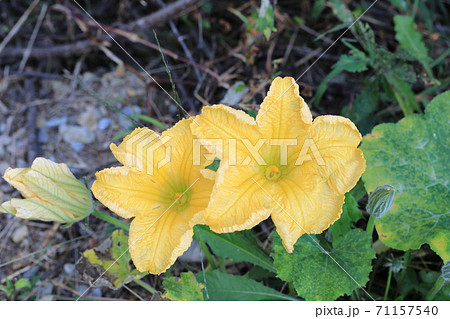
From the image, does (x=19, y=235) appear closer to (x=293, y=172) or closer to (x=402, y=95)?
(x=293, y=172)

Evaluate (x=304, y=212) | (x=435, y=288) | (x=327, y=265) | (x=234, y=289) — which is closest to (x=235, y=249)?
(x=234, y=289)

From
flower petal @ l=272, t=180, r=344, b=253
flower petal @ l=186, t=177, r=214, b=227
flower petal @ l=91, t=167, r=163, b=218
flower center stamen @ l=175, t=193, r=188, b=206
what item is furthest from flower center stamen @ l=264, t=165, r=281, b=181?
flower petal @ l=91, t=167, r=163, b=218

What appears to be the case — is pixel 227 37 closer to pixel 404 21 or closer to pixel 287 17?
pixel 287 17

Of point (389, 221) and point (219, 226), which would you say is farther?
point (389, 221)

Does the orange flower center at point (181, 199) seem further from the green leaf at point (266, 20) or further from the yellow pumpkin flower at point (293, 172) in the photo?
the green leaf at point (266, 20)

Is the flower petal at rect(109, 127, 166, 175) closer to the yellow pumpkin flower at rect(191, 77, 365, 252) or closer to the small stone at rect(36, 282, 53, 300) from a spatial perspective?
the yellow pumpkin flower at rect(191, 77, 365, 252)

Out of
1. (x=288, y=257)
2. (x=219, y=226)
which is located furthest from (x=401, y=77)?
(x=219, y=226)
